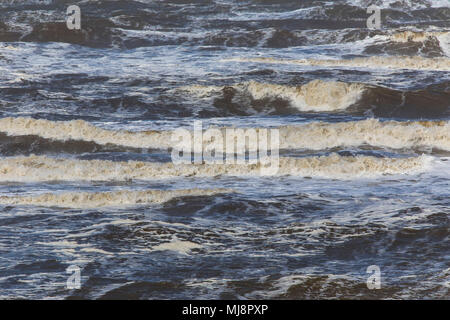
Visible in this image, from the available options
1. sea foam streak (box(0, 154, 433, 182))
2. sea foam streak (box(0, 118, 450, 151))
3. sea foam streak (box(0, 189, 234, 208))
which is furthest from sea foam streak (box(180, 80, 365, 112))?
sea foam streak (box(0, 189, 234, 208))

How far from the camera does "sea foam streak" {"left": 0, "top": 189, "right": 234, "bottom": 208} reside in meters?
9.97

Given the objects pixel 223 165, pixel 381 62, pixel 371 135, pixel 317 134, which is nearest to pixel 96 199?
pixel 223 165

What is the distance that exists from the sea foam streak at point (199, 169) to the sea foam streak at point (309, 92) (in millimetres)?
5389

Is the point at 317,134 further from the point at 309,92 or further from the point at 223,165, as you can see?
the point at 309,92

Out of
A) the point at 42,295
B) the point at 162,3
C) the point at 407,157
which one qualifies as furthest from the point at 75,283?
the point at 162,3

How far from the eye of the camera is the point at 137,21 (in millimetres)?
29281

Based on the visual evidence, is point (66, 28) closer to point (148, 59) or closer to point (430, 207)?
point (148, 59)

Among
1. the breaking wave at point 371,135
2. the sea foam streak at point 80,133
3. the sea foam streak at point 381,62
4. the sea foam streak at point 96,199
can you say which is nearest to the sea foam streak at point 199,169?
the sea foam streak at point 96,199

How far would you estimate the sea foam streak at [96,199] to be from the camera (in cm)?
997

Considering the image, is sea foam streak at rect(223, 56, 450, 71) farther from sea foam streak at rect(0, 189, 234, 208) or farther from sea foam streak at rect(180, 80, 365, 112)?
sea foam streak at rect(0, 189, 234, 208)

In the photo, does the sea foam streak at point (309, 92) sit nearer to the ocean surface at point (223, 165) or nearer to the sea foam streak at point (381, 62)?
the ocean surface at point (223, 165)

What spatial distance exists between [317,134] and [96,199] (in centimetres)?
532

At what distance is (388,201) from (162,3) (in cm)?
2517

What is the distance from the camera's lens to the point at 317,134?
47.0ft
